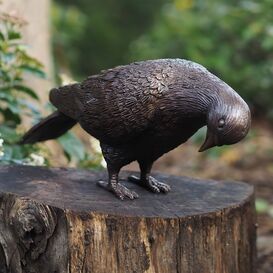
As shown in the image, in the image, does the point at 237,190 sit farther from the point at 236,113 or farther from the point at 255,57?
the point at 255,57

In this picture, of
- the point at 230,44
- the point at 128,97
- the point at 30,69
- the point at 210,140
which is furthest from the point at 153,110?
the point at 230,44

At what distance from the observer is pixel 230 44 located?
26.1 ft

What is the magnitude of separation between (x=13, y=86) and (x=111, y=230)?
1.48 m

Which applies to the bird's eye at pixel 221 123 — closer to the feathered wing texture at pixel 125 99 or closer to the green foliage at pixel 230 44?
the feathered wing texture at pixel 125 99

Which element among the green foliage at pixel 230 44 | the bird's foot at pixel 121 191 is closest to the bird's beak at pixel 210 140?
the bird's foot at pixel 121 191

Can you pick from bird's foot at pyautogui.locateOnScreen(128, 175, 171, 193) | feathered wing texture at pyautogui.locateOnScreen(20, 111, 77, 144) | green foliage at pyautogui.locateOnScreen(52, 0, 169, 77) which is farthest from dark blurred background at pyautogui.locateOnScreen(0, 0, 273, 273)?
bird's foot at pyautogui.locateOnScreen(128, 175, 171, 193)

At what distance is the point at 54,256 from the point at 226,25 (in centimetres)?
510

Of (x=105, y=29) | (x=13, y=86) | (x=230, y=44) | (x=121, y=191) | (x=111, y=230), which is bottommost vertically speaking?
(x=111, y=230)

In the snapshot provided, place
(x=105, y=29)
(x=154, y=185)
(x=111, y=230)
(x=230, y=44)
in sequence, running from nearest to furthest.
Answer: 1. (x=111, y=230)
2. (x=154, y=185)
3. (x=230, y=44)
4. (x=105, y=29)

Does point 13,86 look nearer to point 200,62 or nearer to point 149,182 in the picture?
point 149,182

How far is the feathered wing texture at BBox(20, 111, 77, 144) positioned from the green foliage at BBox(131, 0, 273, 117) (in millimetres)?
3193

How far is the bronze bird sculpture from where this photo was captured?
2771mm

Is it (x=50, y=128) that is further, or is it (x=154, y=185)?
(x=50, y=128)

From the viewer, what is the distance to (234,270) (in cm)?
329
